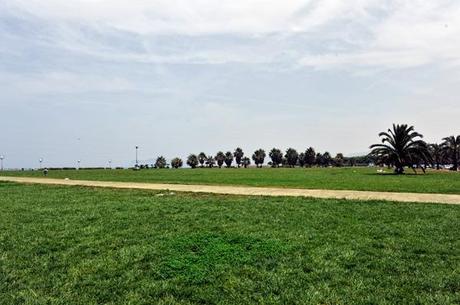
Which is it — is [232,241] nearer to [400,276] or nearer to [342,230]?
[342,230]

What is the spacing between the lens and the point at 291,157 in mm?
131750

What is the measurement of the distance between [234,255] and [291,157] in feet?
409

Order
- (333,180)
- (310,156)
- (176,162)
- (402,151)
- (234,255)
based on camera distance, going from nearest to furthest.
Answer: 1. (234,255)
2. (333,180)
3. (402,151)
4. (176,162)
5. (310,156)

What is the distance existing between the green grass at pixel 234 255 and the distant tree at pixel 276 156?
121 metres

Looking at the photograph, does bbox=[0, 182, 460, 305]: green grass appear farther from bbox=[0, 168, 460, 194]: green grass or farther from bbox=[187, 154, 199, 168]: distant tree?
bbox=[187, 154, 199, 168]: distant tree

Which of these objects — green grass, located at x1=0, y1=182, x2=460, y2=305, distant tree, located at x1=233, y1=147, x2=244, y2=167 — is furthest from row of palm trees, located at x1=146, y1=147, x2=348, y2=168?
green grass, located at x1=0, y1=182, x2=460, y2=305

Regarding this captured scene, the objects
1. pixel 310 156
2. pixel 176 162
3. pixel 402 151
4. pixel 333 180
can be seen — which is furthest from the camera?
pixel 310 156

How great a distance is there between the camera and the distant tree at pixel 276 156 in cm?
13388

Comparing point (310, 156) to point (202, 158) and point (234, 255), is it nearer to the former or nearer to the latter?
point (202, 158)

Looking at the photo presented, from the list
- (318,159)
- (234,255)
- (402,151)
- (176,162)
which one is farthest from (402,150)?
(318,159)

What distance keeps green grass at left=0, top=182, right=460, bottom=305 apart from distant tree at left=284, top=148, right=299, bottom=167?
4688 inches

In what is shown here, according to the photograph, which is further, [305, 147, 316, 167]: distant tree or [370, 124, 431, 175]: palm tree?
[305, 147, 316, 167]: distant tree

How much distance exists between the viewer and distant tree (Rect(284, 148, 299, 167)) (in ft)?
432

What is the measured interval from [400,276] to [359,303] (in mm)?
1363
